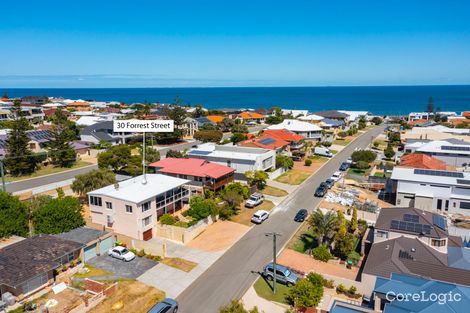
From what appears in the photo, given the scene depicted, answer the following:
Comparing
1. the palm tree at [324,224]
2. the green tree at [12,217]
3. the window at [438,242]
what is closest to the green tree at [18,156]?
the green tree at [12,217]

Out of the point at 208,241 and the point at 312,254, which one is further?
the point at 208,241

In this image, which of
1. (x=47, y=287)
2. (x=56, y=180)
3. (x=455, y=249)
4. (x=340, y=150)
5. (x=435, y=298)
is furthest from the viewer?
(x=340, y=150)

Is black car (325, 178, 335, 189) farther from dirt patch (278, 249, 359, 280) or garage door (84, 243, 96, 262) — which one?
garage door (84, 243, 96, 262)

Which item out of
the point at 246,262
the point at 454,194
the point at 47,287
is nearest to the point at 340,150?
the point at 454,194

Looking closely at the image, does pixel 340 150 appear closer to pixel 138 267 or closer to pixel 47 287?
pixel 138 267

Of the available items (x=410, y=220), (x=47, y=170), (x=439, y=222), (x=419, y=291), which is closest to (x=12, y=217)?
(x=47, y=170)

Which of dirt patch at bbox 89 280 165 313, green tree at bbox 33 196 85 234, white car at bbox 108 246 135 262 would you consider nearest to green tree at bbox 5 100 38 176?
green tree at bbox 33 196 85 234

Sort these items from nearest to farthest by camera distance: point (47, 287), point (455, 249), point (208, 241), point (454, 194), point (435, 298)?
point (435, 298), point (47, 287), point (455, 249), point (208, 241), point (454, 194)
